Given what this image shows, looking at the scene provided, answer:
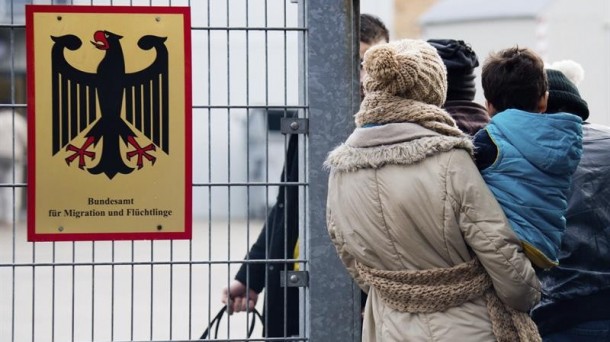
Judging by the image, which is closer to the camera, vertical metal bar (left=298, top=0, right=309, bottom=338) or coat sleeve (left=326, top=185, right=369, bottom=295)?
coat sleeve (left=326, top=185, right=369, bottom=295)

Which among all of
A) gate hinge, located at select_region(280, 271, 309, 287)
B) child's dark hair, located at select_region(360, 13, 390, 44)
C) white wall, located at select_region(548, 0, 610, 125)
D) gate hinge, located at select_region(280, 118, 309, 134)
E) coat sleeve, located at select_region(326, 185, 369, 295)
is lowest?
gate hinge, located at select_region(280, 271, 309, 287)

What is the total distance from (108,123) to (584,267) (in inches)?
65.9

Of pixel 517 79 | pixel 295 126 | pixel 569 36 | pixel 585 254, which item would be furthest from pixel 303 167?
pixel 569 36

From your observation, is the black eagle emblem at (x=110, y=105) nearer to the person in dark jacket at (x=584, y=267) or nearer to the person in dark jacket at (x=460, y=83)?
the person in dark jacket at (x=460, y=83)

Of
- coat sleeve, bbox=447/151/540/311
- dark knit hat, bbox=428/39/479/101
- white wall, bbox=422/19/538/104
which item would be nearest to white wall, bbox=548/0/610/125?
white wall, bbox=422/19/538/104

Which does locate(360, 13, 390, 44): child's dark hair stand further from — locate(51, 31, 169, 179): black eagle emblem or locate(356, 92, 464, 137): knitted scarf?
locate(356, 92, 464, 137): knitted scarf

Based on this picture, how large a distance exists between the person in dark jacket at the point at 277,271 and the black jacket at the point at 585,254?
0.89 m

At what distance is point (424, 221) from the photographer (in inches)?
133

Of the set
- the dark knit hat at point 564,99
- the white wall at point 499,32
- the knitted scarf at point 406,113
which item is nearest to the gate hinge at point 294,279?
the knitted scarf at point 406,113

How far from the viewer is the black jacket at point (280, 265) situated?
4156 millimetres

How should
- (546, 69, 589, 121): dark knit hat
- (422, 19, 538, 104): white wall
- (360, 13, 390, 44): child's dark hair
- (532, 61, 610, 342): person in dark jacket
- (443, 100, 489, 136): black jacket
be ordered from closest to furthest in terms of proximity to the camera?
1. (532, 61, 610, 342): person in dark jacket
2. (546, 69, 589, 121): dark knit hat
3. (443, 100, 489, 136): black jacket
4. (360, 13, 390, 44): child's dark hair
5. (422, 19, 538, 104): white wall

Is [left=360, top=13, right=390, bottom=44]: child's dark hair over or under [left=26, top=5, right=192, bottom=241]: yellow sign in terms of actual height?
over

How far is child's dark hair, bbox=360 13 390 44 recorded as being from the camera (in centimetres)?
520

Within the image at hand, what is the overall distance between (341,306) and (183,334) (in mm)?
3203
